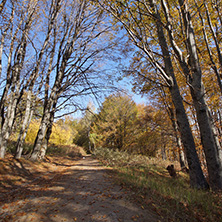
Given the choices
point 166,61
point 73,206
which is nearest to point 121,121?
point 166,61

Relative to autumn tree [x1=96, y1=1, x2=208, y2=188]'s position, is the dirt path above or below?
below

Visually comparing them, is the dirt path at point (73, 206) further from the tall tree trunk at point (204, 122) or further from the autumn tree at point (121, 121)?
the autumn tree at point (121, 121)

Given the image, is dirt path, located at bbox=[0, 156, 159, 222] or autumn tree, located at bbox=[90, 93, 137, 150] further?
autumn tree, located at bbox=[90, 93, 137, 150]

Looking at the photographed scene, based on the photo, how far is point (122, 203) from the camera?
2.95m

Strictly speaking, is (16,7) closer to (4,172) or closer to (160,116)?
(4,172)

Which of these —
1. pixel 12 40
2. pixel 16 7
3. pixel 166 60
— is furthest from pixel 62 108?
pixel 166 60

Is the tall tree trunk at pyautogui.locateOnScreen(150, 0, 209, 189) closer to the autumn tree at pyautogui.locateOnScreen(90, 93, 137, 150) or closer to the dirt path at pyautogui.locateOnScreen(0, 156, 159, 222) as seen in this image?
the dirt path at pyautogui.locateOnScreen(0, 156, 159, 222)

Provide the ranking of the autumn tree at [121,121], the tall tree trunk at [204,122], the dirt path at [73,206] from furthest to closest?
the autumn tree at [121,121] < the tall tree trunk at [204,122] < the dirt path at [73,206]

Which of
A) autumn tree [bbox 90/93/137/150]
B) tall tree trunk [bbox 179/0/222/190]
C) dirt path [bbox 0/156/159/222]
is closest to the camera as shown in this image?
dirt path [bbox 0/156/159/222]

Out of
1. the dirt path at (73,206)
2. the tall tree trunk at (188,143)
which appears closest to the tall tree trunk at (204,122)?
the tall tree trunk at (188,143)

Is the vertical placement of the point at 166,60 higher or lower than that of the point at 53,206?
higher

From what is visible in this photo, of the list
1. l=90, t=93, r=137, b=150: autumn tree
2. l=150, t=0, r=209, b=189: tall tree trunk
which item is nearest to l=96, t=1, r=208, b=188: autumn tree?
l=150, t=0, r=209, b=189: tall tree trunk

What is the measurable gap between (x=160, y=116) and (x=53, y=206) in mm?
10036

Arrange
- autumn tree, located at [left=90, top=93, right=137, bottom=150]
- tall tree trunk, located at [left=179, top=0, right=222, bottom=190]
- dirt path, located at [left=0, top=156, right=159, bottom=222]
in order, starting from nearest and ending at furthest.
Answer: dirt path, located at [left=0, top=156, right=159, bottom=222], tall tree trunk, located at [left=179, top=0, right=222, bottom=190], autumn tree, located at [left=90, top=93, right=137, bottom=150]
